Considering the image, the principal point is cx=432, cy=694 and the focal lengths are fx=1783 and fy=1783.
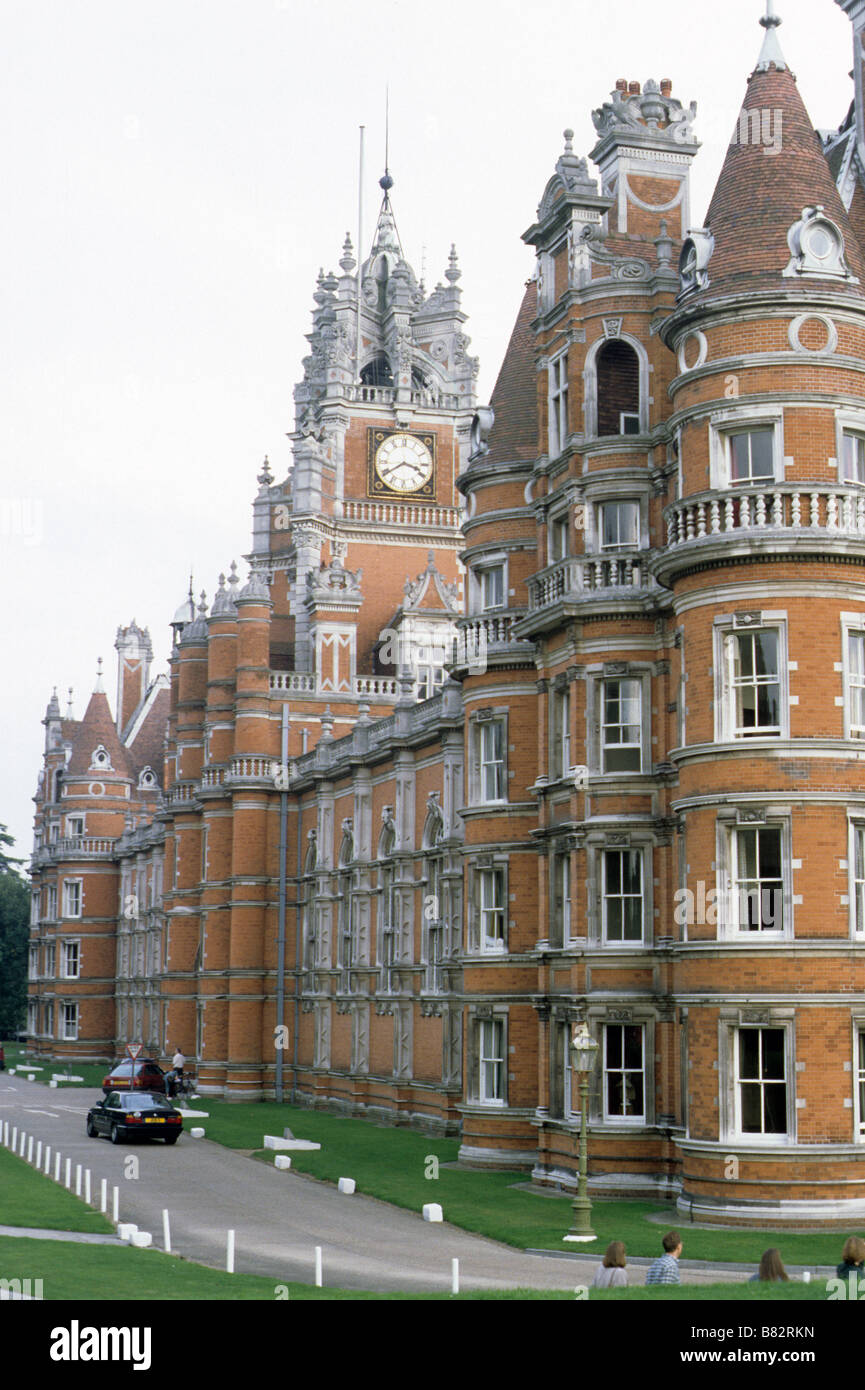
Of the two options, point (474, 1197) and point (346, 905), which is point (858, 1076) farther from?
point (346, 905)

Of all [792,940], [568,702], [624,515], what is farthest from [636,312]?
[792,940]

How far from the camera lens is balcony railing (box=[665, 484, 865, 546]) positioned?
96.2ft

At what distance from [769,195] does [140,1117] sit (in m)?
28.5

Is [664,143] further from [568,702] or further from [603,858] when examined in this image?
[603,858]

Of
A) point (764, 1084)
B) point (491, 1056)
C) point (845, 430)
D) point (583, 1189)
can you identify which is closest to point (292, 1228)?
point (583, 1189)

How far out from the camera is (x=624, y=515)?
3506 cm

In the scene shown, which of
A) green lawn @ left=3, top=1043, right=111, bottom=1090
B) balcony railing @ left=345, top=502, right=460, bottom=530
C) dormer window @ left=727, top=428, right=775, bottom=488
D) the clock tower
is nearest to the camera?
dormer window @ left=727, top=428, right=775, bottom=488

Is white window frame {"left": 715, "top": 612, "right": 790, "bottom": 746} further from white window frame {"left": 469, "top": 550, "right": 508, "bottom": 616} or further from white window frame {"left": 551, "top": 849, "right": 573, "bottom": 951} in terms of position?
white window frame {"left": 469, "top": 550, "right": 508, "bottom": 616}

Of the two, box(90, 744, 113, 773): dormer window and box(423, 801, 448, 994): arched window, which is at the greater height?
box(90, 744, 113, 773): dormer window

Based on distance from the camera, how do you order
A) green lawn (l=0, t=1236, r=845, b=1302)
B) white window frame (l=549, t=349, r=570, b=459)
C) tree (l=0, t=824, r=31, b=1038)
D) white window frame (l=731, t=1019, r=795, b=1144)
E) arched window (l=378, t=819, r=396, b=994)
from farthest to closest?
tree (l=0, t=824, r=31, b=1038) < arched window (l=378, t=819, r=396, b=994) < white window frame (l=549, t=349, r=570, b=459) < white window frame (l=731, t=1019, r=795, b=1144) < green lawn (l=0, t=1236, r=845, b=1302)

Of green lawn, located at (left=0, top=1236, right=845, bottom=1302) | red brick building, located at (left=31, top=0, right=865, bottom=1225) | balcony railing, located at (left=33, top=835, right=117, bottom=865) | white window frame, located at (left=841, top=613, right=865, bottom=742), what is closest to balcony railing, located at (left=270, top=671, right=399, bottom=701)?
red brick building, located at (left=31, top=0, right=865, bottom=1225)

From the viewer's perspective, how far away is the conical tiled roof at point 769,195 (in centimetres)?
3052

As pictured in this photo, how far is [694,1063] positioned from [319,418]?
159ft

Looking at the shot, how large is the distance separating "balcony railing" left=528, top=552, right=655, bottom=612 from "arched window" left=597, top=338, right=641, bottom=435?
2889 millimetres
